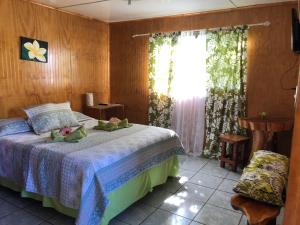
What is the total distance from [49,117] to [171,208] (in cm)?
180

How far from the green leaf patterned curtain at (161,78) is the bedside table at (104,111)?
64cm

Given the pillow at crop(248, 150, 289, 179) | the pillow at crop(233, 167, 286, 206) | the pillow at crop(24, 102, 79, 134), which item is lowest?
the pillow at crop(233, 167, 286, 206)

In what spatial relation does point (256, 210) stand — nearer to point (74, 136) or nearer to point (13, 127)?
point (74, 136)

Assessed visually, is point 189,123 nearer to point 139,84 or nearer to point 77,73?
point 139,84

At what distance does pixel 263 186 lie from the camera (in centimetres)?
150

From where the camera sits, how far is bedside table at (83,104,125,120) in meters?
4.18

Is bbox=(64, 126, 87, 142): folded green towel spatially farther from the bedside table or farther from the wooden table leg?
the wooden table leg

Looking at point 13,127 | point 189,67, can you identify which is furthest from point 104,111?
point 13,127

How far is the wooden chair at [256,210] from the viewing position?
1.37 m

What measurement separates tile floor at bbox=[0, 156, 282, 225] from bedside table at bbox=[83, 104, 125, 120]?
176 cm

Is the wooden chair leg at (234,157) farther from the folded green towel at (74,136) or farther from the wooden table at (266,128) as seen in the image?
the folded green towel at (74,136)

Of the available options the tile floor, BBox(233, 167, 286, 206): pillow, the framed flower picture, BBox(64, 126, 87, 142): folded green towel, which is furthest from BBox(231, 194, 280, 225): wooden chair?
the framed flower picture

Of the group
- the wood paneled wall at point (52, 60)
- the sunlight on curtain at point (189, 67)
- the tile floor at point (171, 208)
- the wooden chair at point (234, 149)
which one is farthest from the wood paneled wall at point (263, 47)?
the tile floor at point (171, 208)

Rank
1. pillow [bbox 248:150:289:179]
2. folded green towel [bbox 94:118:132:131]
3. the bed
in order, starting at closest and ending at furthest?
pillow [bbox 248:150:289:179] < the bed < folded green towel [bbox 94:118:132:131]
